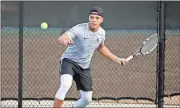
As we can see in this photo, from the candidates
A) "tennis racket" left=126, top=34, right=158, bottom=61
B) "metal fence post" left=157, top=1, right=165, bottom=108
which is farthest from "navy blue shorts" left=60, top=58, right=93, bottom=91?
"metal fence post" left=157, top=1, right=165, bottom=108

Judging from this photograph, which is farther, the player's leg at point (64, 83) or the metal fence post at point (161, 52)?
the metal fence post at point (161, 52)

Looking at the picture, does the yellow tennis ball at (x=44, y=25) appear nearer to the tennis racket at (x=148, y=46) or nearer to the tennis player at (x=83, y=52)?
the tennis racket at (x=148, y=46)

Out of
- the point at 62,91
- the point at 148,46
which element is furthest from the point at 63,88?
the point at 148,46

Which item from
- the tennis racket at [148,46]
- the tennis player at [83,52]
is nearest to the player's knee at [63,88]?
the tennis player at [83,52]

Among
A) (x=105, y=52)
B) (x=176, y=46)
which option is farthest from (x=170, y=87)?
(x=176, y=46)

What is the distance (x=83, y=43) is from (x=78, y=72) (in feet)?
1.36

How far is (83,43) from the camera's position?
581cm

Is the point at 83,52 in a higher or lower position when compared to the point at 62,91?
higher

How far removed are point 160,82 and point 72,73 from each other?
1494mm

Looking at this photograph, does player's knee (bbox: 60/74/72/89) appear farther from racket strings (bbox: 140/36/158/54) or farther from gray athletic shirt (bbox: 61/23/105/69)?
racket strings (bbox: 140/36/158/54)

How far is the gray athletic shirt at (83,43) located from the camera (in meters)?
5.77

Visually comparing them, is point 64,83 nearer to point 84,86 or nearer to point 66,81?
point 66,81

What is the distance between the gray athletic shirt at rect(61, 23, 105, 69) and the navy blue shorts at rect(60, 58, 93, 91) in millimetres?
59

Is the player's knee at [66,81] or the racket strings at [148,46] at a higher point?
the racket strings at [148,46]
